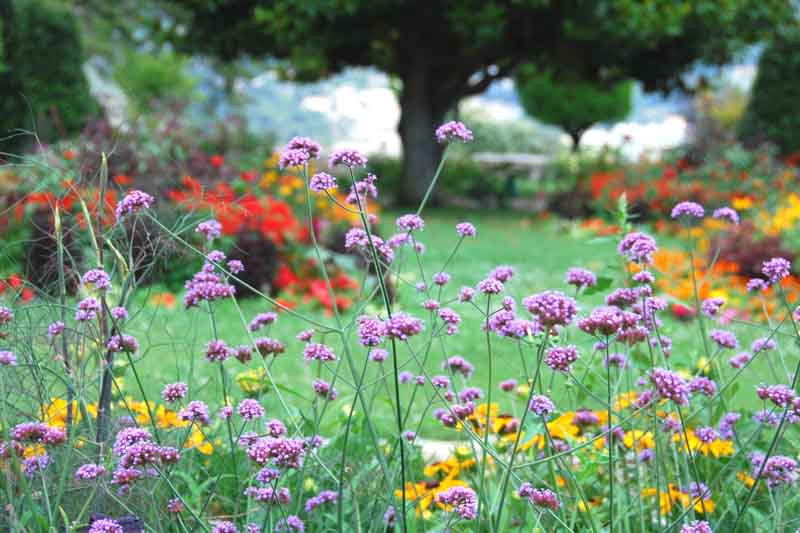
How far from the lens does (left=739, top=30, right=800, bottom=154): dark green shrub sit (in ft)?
46.3

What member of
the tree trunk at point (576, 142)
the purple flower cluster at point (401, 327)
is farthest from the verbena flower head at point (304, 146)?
the tree trunk at point (576, 142)

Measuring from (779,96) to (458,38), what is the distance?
16.2 feet

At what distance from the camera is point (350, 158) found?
58.7 inches

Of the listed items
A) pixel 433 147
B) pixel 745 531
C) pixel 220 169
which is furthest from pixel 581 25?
pixel 745 531

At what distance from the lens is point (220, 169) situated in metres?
7.73

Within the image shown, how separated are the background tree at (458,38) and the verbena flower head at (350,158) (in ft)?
36.1

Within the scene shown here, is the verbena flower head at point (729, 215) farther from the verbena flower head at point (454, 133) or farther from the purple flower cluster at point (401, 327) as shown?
the purple flower cluster at point (401, 327)

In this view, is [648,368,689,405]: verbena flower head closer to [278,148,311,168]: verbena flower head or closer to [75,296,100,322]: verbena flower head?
[278,148,311,168]: verbena flower head

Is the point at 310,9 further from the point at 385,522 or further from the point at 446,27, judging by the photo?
the point at 385,522

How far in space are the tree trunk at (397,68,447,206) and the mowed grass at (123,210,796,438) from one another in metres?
2.49

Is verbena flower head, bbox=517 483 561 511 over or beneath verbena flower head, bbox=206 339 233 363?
beneath

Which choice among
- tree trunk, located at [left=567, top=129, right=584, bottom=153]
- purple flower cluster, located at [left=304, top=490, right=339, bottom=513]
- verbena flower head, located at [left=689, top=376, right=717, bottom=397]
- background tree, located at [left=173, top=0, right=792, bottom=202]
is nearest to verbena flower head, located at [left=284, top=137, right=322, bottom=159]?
purple flower cluster, located at [left=304, top=490, right=339, bottom=513]

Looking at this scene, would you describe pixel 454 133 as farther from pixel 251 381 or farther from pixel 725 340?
pixel 251 381

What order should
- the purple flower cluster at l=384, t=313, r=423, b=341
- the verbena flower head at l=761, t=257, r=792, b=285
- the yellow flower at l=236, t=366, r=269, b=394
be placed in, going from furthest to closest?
1. the yellow flower at l=236, t=366, r=269, b=394
2. the verbena flower head at l=761, t=257, r=792, b=285
3. the purple flower cluster at l=384, t=313, r=423, b=341
